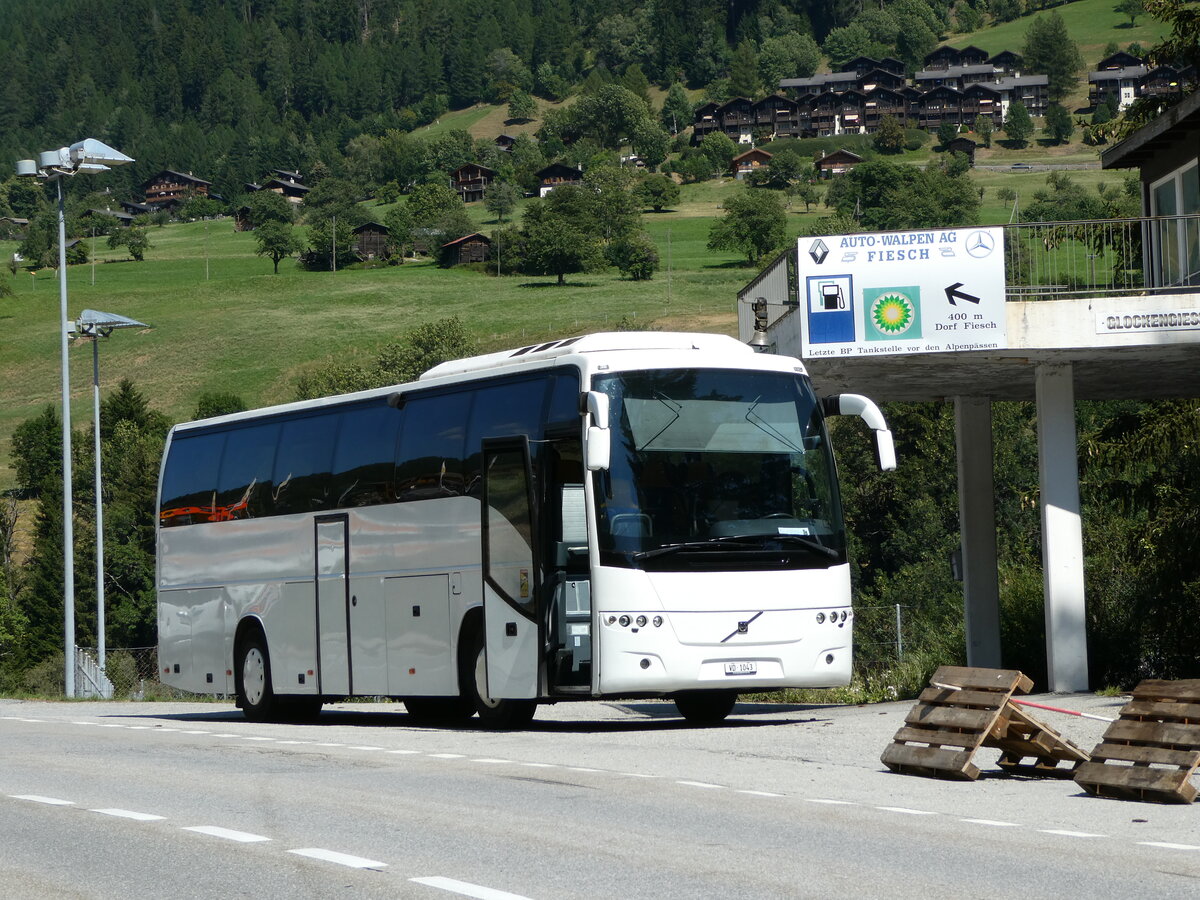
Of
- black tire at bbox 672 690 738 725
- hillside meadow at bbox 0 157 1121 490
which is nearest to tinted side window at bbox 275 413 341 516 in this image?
black tire at bbox 672 690 738 725

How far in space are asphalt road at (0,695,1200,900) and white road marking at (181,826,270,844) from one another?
3cm

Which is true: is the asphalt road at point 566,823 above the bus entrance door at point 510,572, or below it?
below

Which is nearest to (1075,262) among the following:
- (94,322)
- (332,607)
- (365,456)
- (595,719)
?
(595,719)

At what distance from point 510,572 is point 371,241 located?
539 feet

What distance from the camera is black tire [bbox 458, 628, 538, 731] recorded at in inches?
698

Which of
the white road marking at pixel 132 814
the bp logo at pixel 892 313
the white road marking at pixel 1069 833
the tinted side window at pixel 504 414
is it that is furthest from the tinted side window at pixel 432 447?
the white road marking at pixel 1069 833

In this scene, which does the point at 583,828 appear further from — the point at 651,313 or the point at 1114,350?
the point at 651,313

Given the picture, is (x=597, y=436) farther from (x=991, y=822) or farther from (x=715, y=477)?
(x=991, y=822)

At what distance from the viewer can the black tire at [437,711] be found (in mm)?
20013

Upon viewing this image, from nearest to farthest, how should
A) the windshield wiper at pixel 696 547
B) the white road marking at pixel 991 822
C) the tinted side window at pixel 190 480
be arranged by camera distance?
the white road marking at pixel 991 822, the windshield wiper at pixel 696 547, the tinted side window at pixel 190 480

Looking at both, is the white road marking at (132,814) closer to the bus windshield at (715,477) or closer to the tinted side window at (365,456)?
the bus windshield at (715,477)

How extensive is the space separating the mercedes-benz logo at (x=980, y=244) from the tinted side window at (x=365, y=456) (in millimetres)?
6615

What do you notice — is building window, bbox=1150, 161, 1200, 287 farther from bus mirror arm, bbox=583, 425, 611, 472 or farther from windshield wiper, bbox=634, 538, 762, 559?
bus mirror arm, bbox=583, 425, 611, 472

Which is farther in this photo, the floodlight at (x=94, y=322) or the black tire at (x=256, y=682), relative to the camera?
the floodlight at (x=94, y=322)
